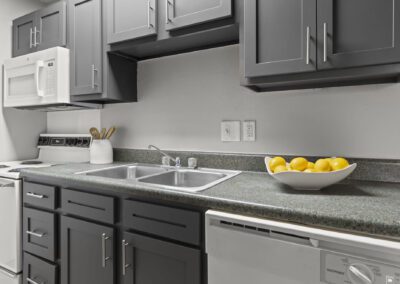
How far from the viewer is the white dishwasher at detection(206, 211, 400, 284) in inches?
27.9

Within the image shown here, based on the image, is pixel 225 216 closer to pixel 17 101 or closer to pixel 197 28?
pixel 197 28

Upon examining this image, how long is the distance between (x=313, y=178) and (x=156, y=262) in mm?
776

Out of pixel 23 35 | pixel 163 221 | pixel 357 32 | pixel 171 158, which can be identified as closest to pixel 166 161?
pixel 171 158

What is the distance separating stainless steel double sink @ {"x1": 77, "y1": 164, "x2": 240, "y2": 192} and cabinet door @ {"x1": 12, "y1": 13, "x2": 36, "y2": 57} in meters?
1.36

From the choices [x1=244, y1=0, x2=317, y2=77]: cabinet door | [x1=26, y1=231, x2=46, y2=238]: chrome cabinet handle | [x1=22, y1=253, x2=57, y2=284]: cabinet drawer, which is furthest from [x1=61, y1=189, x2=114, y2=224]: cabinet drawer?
[x1=244, y1=0, x2=317, y2=77]: cabinet door

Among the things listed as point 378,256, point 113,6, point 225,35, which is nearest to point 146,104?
point 113,6

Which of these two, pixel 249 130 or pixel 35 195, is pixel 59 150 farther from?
pixel 249 130

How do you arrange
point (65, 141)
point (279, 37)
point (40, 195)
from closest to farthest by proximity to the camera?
point (279, 37) < point (40, 195) < point (65, 141)

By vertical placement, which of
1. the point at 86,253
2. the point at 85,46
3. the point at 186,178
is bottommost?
the point at 86,253

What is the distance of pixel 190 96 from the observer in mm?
1840

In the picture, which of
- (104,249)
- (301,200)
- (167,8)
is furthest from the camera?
(167,8)

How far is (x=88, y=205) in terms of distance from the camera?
4.53 ft

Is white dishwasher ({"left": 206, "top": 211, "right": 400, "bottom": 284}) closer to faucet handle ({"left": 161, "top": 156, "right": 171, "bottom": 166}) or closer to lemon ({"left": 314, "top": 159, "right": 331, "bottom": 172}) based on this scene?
lemon ({"left": 314, "top": 159, "right": 331, "bottom": 172})

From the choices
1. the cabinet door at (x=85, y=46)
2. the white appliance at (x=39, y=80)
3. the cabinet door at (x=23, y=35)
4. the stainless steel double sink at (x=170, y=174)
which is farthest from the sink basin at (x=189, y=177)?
the cabinet door at (x=23, y=35)
